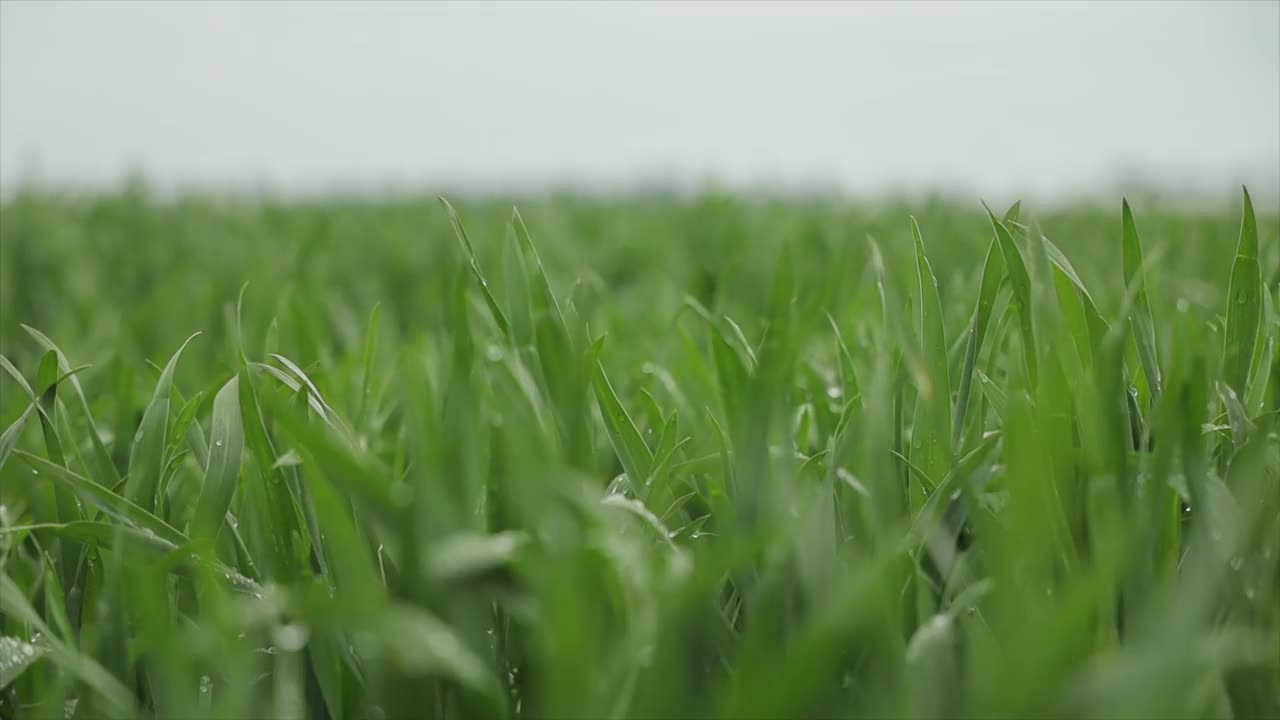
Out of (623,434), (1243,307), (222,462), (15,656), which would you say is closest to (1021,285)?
(1243,307)

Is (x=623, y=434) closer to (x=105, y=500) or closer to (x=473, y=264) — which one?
(x=473, y=264)

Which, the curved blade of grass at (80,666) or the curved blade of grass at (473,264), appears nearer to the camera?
the curved blade of grass at (80,666)

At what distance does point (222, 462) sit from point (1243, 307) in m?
0.76

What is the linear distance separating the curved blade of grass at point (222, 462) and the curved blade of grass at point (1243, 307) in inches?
28.6

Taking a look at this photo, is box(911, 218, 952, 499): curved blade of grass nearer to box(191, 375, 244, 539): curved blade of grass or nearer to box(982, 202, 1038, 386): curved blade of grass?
box(982, 202, 1038, 386): curved blade of grass

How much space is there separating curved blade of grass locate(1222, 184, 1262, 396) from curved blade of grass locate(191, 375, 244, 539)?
2.38 feet

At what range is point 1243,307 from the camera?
73 centimetres

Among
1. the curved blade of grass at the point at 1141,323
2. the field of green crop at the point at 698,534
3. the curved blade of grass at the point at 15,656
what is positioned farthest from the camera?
the curved blade of grass at the point at 1141,323

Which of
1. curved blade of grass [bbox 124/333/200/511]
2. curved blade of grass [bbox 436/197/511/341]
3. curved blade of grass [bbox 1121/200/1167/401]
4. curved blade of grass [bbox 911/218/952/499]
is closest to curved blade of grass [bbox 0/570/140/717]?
curved blade of grass [bbox 124/333/200/511]

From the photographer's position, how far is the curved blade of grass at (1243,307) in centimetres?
71

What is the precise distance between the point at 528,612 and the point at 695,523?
0.21 m

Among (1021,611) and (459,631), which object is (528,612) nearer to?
(459,631)

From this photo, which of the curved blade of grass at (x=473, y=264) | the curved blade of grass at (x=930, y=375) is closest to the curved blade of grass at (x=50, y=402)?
the curved blade of grass at (x=473, y=264)

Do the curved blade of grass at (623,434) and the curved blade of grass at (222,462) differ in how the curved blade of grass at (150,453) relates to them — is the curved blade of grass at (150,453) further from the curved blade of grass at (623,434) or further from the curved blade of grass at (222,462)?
the curved blade of grass at (623,434)
